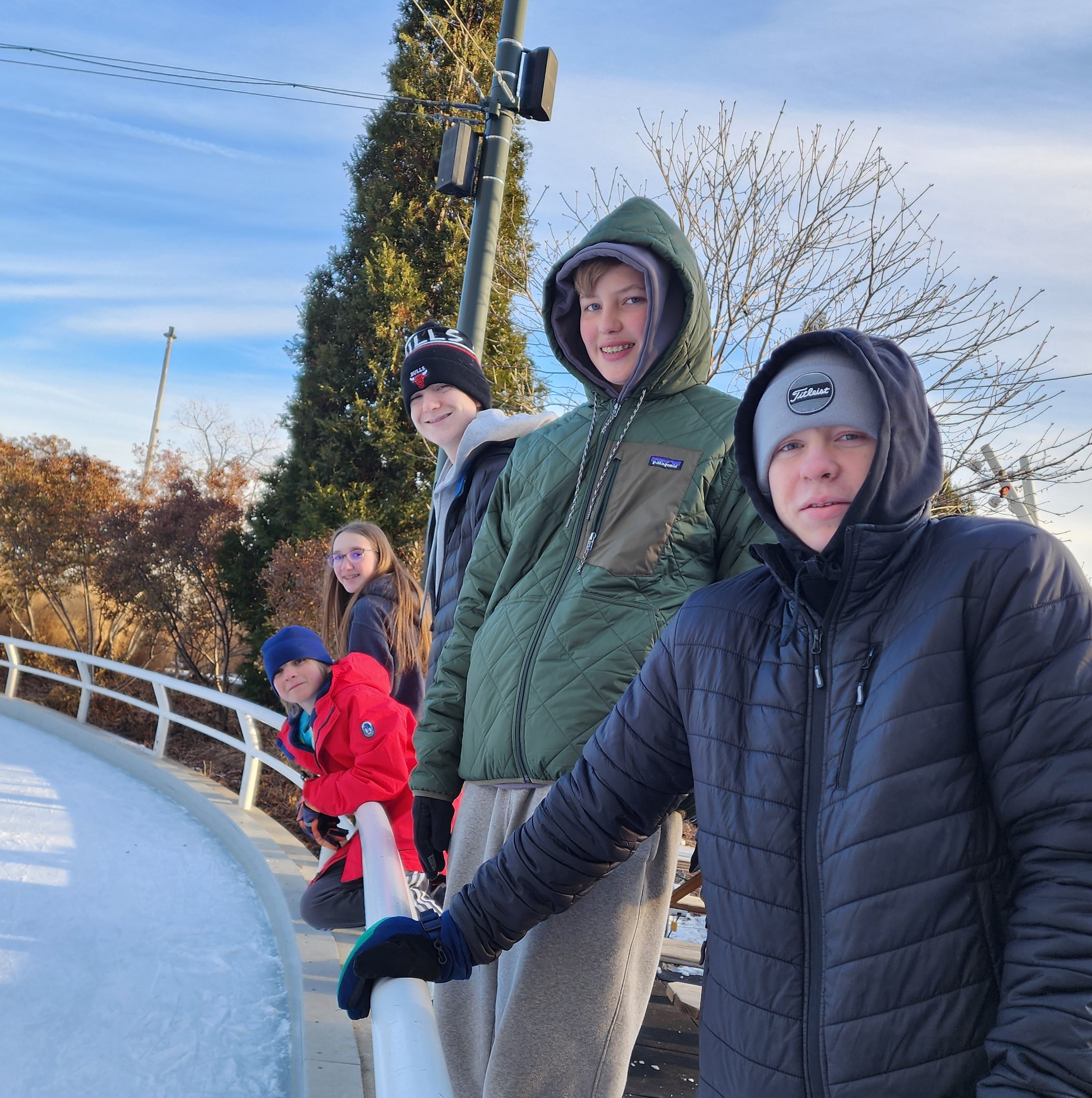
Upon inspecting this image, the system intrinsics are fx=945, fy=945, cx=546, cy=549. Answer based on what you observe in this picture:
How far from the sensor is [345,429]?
9.45 metres

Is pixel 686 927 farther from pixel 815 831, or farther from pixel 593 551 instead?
pixel 815 831

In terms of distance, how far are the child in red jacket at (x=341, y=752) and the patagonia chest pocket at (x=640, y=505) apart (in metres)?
1.16

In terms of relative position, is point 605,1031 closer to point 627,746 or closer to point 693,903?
point 627,746

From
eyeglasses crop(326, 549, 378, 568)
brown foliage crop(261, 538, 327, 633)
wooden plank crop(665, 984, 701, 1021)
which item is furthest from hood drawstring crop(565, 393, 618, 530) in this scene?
brown foliage crop(261, 538, 327, 633)

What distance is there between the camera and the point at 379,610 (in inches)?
143


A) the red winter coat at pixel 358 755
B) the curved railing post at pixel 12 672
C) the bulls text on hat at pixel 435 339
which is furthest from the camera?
the curved railing post at pixel 12 672

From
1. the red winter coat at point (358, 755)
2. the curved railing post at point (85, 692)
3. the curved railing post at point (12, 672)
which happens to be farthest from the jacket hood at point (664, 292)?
the curved railing post at point (12, 672)

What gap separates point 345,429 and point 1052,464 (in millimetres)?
6270

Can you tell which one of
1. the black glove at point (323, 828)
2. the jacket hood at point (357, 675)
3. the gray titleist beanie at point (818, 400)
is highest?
the gray titleist beanie at point (818, 400)

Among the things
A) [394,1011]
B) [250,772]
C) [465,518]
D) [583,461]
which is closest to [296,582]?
[250,772]

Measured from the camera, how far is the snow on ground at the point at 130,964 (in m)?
2.65

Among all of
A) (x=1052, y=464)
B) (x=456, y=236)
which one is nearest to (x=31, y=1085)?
(x=1052, y=464)

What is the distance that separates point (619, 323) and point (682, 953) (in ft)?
11.0

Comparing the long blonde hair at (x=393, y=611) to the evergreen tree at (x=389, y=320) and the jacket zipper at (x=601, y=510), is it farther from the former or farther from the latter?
the evergreen tree at (x=389, y=320)
